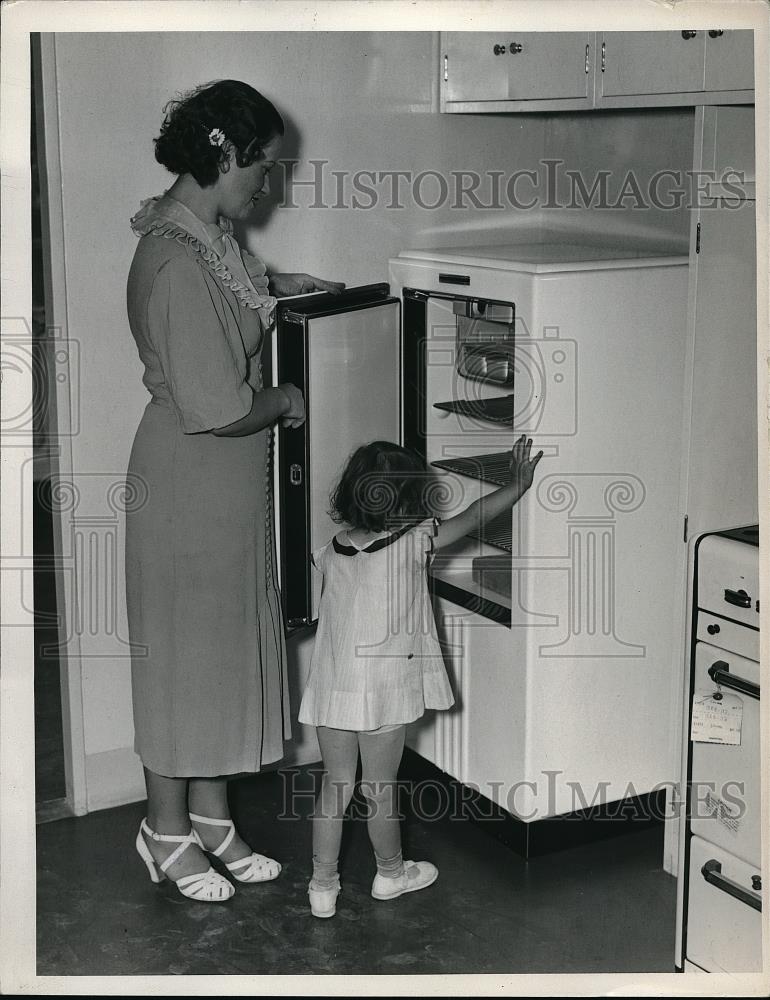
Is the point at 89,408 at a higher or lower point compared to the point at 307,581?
higher

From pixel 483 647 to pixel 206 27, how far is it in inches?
52.7

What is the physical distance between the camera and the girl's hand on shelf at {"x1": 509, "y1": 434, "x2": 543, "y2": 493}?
2459mm

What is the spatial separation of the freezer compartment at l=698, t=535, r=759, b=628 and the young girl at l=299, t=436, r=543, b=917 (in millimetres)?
502

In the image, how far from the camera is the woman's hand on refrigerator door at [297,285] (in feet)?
8.59

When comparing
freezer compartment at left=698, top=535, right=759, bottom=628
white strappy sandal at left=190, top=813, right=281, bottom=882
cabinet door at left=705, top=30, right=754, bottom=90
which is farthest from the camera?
white strappy sandal at left=190, top=813, right=281, bottom=882

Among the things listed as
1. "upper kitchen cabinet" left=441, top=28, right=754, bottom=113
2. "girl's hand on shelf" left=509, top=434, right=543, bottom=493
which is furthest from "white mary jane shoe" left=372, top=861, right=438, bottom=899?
"upper kitchen cabinet" left=441, top=28, right=754, bottom=113

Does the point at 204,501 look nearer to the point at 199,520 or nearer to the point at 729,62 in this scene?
the point at 199,520

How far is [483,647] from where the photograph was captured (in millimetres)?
2627

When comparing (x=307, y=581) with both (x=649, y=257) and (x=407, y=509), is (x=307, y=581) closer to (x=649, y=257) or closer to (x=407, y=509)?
(x=407, y=509)

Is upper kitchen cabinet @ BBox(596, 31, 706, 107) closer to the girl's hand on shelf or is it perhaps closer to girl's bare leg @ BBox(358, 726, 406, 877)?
the girl's hand on shelf

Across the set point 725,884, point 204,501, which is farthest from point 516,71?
point 725,884

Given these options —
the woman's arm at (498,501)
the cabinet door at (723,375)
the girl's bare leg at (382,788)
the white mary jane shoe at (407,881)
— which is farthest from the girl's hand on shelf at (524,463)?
the white mary jane shoe at (407,881)

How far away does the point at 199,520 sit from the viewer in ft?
7.59

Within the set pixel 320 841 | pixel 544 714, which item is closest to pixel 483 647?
pixel 544 714
